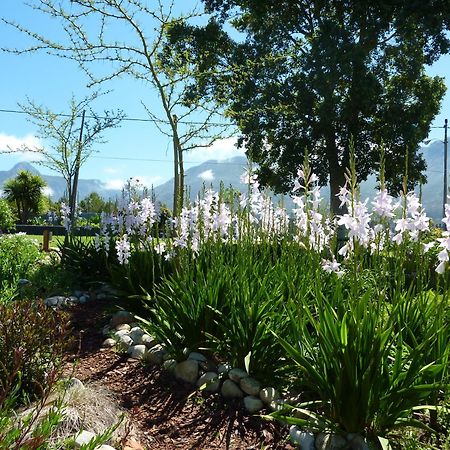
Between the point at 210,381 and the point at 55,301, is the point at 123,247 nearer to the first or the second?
the point at 55,301

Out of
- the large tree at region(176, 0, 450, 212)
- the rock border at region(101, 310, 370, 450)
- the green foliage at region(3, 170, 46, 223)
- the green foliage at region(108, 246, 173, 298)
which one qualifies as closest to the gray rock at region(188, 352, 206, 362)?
the rock border at region(101, 310, 370, 450)

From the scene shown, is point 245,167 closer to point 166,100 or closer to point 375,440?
point 166,100

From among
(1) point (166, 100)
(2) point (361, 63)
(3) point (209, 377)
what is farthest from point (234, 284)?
(2) point (361, 63)

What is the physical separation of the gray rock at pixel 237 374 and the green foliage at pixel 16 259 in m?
4.61

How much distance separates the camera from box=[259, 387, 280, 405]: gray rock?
13.0 feet

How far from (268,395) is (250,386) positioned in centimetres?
15

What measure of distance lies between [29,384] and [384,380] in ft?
7.81

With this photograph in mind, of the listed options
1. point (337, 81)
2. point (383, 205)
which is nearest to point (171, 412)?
point (383, 205)

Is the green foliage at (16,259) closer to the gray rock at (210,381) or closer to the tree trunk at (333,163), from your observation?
the gray rock at (210,381)

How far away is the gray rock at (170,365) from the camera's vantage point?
4695mm

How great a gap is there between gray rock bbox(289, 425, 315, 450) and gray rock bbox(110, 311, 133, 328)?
9.74ft

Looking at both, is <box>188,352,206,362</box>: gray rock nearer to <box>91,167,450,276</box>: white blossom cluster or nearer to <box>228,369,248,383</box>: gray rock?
<box>228,369,248,383</box>: gray rock

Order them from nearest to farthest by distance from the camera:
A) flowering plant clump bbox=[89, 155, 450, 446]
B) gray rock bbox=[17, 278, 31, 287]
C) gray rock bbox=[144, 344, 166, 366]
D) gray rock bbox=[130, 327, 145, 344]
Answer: flowering plant clump bbox=[89, 155, 450, 446] → gray rock bbox=[144, 344, 166, 366] → gray rock bbox=[130, 327, 145, 344] → gray rock bbox=[17, 278, 31, 287]

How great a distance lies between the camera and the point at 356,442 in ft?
10.6
